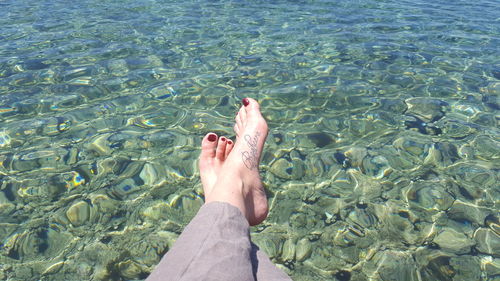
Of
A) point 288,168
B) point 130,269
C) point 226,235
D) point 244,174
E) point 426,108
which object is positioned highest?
point 226,235

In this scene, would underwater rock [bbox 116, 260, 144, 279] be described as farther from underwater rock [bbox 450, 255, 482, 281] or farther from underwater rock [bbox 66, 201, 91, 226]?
underwater rock [bbox 450, 255, 482, 281]

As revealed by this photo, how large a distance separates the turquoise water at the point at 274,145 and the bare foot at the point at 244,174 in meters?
0.22

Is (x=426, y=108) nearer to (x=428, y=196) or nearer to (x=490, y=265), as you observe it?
(x=428, y=196)

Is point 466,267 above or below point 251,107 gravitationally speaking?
below

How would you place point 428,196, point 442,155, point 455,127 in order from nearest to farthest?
point 428,196 < point 442,155 < point 455,127

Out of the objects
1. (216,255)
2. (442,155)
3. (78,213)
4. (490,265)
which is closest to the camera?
(216,255)

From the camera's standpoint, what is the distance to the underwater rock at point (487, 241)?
7.28 ft

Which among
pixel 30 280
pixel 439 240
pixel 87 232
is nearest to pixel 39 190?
pixel 87 232

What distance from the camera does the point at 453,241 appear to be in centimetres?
232

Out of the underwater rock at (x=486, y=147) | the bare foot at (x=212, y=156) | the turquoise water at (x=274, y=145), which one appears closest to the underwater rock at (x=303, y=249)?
the turquoise water at (x=274, y=145)

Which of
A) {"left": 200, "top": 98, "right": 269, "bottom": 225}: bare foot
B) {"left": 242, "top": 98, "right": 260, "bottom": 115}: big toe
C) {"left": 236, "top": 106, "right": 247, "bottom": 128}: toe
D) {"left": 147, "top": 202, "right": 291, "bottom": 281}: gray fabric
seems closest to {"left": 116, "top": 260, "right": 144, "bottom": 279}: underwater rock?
{"left": 200, "top": 98, "right": 269, "bottom": 225}: bare foot

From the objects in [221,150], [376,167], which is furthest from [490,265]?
[221,150]

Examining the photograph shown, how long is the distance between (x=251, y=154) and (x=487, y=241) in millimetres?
1690

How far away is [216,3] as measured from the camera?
8.62m
